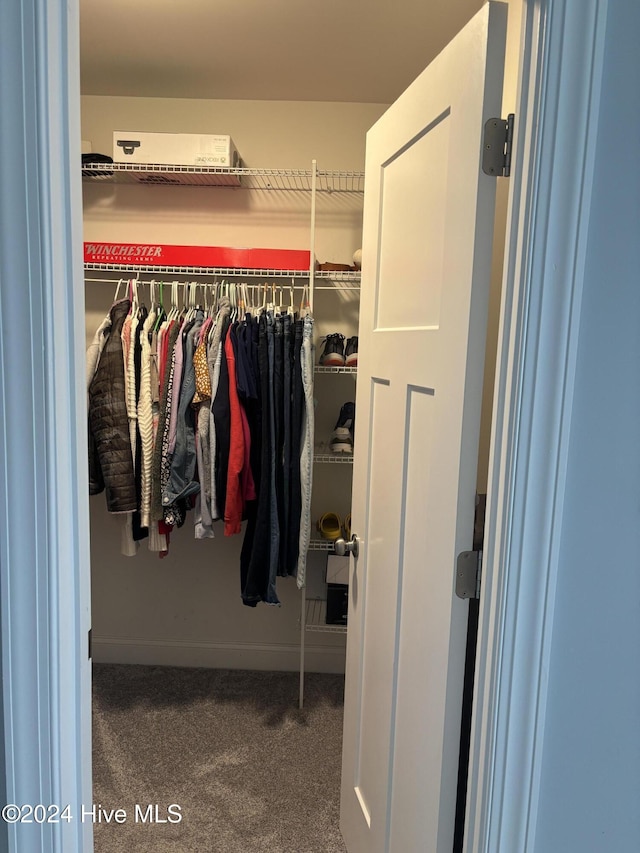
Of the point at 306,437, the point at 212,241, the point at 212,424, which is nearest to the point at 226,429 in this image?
the point at 212,424

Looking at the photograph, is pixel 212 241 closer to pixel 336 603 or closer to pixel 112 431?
pixel 112 431

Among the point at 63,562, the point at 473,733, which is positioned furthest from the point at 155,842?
the point at 63,562

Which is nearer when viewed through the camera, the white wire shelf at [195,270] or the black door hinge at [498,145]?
the black door hinge at [498,145]

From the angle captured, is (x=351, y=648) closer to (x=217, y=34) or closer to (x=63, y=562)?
(x=63, y=562)

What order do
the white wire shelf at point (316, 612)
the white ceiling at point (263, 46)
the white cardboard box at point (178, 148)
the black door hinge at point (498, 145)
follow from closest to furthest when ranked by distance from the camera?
the black door hinge at point (498, 145) < the white ceiling at point (263, 46) < the white cardboard box at point (178, 148) < the white wire shelf at point (316, 612)

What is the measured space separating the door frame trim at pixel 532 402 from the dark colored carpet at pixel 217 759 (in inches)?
44.7

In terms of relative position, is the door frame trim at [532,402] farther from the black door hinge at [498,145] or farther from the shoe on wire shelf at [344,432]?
the shoe on wire shelf at [344,432]

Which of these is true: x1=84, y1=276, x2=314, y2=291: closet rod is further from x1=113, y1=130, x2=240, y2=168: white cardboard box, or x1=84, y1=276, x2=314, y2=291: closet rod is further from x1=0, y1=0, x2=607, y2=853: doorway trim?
x1=0, y1=0, x2=607, y2=853: doorway trim

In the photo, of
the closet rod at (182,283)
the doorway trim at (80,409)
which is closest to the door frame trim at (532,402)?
the doorway trim at (80,409)

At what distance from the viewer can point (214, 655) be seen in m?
2.86

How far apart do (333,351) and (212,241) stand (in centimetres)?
79

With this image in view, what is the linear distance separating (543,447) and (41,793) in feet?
3.09

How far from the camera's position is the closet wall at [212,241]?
2562mm

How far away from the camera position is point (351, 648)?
1746mm
